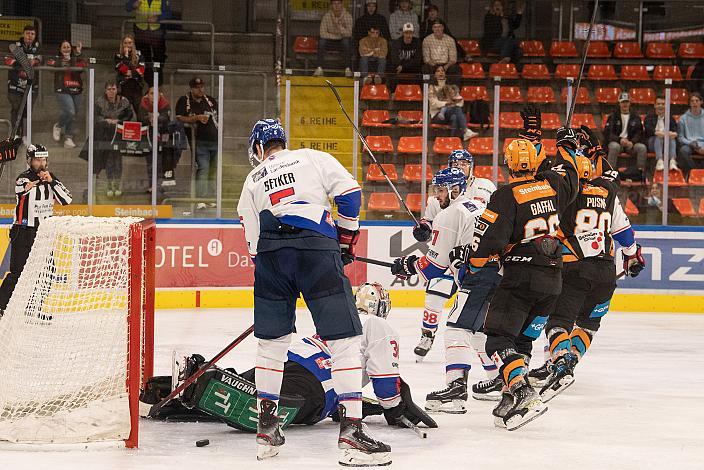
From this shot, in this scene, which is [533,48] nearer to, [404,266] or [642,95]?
[642,95]

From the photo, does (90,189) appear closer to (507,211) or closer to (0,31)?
(0,31)

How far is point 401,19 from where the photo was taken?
12.7m

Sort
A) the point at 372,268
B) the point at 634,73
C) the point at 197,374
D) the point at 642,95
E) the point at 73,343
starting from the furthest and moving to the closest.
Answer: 1. the point at 634,73
2. the point at 642,95
3. the point at 372,268
4. the point at 73,343
5. the point at 197,374

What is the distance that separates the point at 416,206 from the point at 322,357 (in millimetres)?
5615

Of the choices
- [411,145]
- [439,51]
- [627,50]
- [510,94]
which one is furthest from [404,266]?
[627,50]

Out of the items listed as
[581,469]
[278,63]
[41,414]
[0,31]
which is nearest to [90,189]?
[0,31]

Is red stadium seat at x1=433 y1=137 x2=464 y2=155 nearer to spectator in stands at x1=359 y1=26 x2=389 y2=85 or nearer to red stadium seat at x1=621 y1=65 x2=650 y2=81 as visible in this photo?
spectator in stands at x1=359 y1=26 x2=389 y2=85

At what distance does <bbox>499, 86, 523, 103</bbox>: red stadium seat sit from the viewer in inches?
429

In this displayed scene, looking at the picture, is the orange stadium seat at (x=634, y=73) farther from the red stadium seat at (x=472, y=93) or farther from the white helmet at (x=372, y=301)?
the white helmet at (x=372, y=301)

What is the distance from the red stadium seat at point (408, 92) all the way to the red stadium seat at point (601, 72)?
2251mm

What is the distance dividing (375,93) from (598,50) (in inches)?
169

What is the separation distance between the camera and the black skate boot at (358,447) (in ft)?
14.3

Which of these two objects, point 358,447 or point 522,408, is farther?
point 522,408

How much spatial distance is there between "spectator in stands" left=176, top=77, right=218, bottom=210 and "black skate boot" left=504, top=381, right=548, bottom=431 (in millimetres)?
5520
